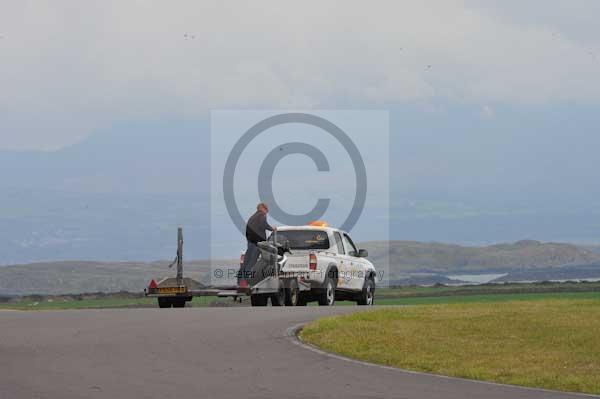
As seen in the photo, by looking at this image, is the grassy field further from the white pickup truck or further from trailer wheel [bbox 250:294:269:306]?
trailer wheel [bbox 250:294:269:306]

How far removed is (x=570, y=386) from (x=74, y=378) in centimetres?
573

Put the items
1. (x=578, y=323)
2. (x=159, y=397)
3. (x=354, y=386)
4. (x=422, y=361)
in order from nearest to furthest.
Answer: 1. (x=159, y=397)
2. (x=354, y=386)
3. (x=422, y=361)
4. (x=578, y=323)

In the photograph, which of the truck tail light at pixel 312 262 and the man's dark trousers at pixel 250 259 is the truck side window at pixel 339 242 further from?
the man's dark trousers at pixel 250 259

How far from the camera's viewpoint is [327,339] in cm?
1819

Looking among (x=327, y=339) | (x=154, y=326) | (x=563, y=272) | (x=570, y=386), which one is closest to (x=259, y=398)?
(x=570, y=386)

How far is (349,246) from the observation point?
102 feet

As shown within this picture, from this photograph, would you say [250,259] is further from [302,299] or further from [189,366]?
[189,366]

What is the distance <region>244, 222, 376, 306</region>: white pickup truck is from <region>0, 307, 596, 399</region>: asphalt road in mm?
6520

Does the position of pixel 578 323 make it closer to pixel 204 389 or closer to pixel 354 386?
pixel 354 386

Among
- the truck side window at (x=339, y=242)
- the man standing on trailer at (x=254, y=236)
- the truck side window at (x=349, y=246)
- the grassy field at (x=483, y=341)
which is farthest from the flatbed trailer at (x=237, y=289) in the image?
the grassy field at (x=483, y=341)

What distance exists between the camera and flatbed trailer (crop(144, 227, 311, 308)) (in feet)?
92.2

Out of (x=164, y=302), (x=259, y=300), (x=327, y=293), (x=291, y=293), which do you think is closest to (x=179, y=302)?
(x=164, y=302)

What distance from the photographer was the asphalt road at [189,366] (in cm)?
1291

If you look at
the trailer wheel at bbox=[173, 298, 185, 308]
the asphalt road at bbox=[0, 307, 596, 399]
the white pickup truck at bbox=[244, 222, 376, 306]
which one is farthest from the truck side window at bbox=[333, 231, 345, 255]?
the asphalt road at bbox=[0, 307, 596, 399]
